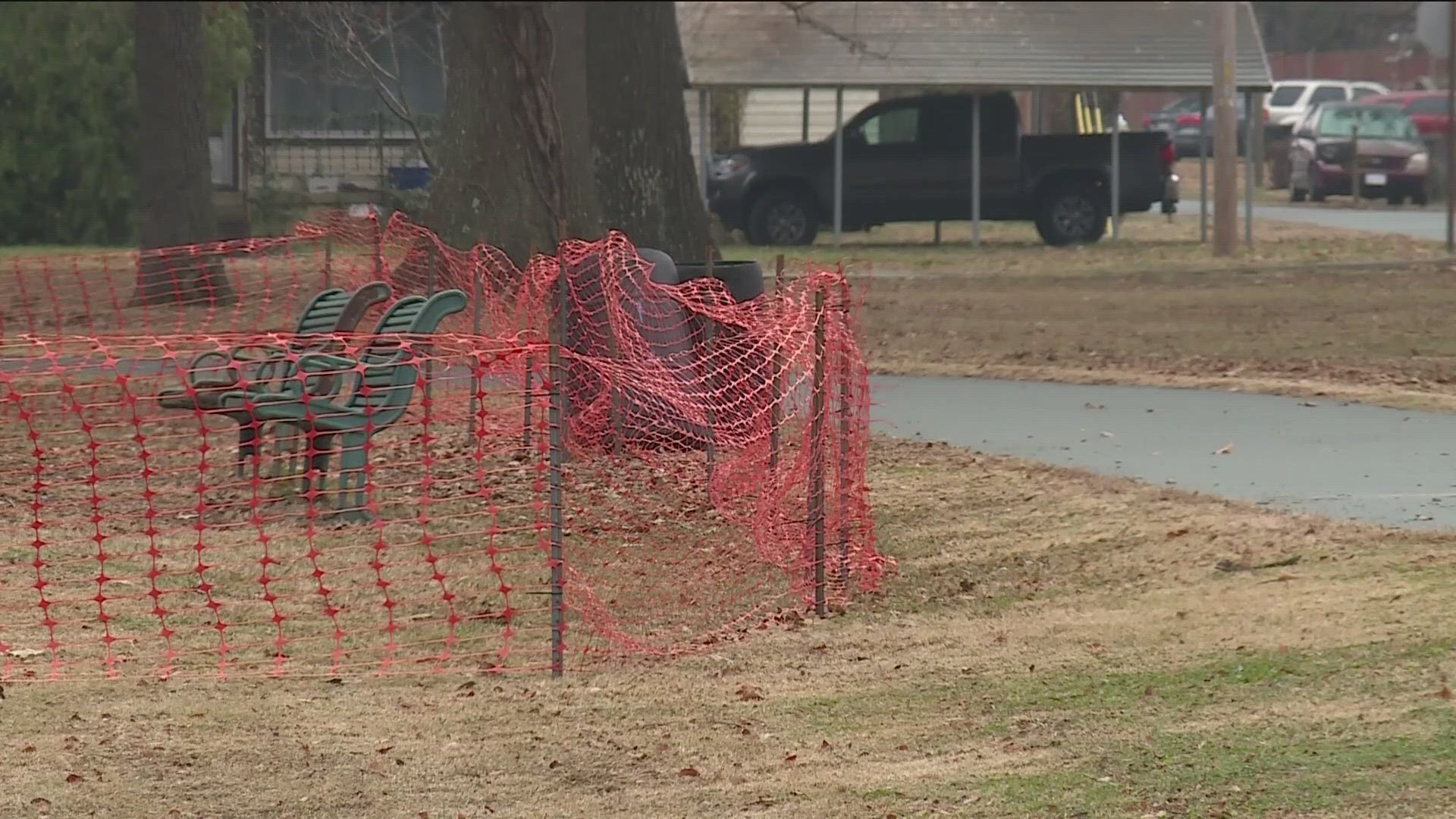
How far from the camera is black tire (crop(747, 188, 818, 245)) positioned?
94.6 ft

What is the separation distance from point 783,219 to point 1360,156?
45.3 feet

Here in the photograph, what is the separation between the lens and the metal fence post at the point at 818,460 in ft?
27.6

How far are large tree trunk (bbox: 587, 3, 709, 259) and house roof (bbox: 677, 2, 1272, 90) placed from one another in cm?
619

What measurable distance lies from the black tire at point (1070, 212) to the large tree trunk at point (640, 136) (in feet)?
28.3

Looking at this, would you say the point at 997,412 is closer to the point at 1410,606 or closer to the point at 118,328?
the point at 1410,606

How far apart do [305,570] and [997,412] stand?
5.40 meters

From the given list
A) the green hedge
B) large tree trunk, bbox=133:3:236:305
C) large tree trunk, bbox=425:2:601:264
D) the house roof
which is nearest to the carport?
the house roof

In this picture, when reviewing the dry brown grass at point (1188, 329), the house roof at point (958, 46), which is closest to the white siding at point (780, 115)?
the house roof at point (958, 46)

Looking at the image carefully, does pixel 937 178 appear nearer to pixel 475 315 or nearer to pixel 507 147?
pixel 507 147

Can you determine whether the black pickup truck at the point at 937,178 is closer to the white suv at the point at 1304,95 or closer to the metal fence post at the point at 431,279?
the metal fence post at the point at 431,279

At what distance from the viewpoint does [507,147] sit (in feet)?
53.7

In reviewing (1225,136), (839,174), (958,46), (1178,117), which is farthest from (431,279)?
(1178,117)

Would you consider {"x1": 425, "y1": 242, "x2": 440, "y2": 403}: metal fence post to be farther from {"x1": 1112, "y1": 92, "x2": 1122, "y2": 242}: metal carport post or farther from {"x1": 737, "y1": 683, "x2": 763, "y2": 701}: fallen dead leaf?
{"x1": 1112, "y1": 92, "x2": 1122, "y2": 242}: metal carport post

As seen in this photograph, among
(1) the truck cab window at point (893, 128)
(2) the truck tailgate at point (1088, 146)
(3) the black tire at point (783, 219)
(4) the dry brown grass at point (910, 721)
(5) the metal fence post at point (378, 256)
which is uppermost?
(1) the truck cab window at point (893, 128)
